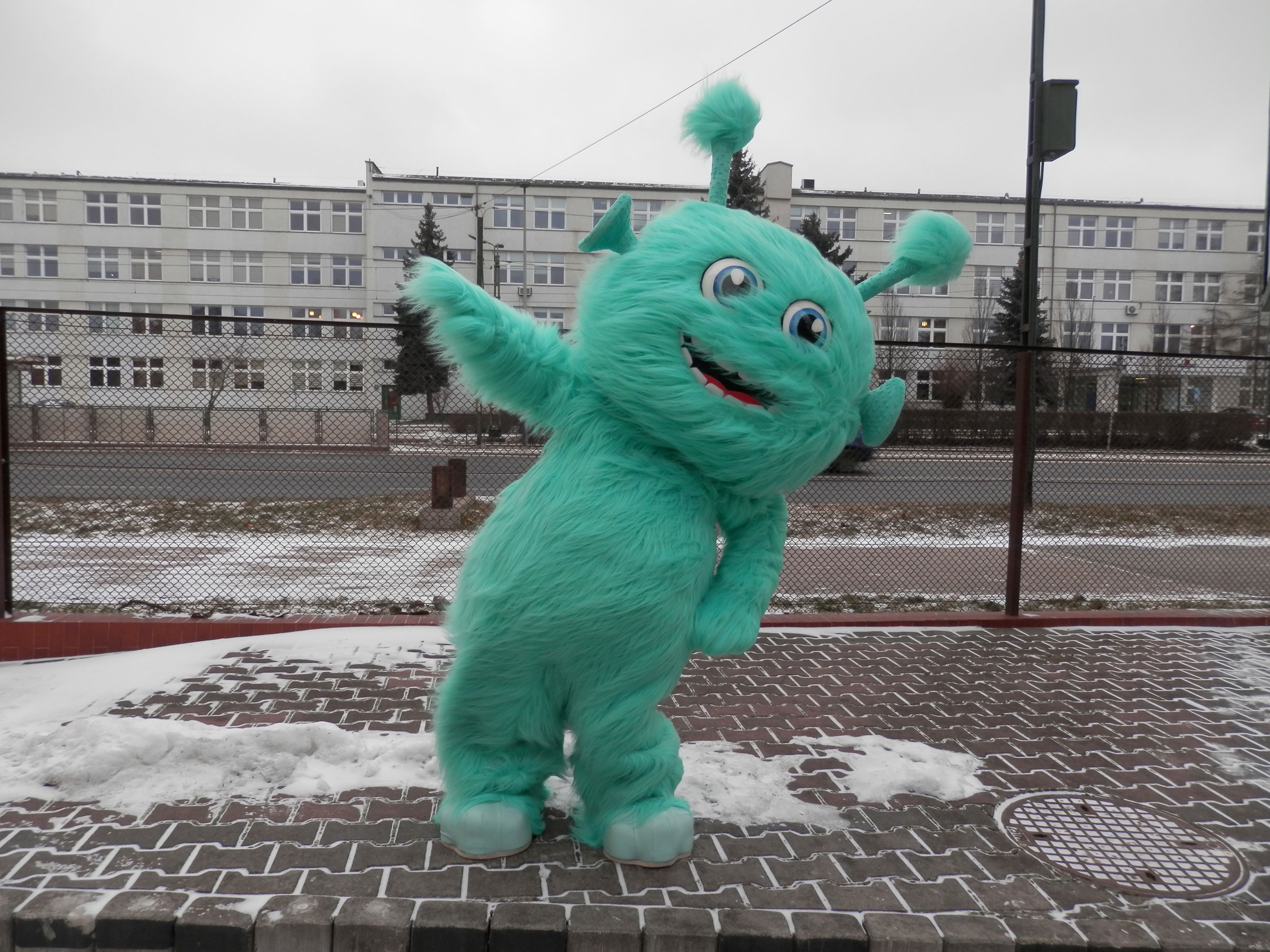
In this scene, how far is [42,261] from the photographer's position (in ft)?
122

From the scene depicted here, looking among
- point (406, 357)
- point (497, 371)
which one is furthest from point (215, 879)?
point (406, 357)

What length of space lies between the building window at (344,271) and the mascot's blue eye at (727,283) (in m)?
40.1

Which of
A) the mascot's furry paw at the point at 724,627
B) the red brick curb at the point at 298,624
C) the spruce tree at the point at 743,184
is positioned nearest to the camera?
the mascot's furry paw at the point at 724,627

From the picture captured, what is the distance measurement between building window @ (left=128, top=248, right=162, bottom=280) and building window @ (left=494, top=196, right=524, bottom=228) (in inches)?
627

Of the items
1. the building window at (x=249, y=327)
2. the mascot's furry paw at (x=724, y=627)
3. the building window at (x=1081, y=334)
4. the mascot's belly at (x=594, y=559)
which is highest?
the building window at (x=1081, y=334)

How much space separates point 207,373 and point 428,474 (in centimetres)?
247

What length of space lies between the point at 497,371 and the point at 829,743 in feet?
7.53

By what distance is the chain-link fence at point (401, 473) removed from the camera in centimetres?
557

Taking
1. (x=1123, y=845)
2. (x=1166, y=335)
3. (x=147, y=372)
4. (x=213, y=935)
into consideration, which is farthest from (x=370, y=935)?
(x=1166, y=335)

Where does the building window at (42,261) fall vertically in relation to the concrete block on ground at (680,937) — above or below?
above

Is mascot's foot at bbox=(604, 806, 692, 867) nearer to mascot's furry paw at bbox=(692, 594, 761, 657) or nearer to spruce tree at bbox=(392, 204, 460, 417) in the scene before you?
mascot's furry paw at bbox=(692, 594, 761, 657)

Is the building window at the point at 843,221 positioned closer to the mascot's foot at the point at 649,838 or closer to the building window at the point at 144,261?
the building window at the point at 144,261

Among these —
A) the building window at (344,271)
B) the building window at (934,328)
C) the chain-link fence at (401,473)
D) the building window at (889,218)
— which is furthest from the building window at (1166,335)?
the building window at (344,271)

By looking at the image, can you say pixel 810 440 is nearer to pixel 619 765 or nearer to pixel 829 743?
pixel 619 765
